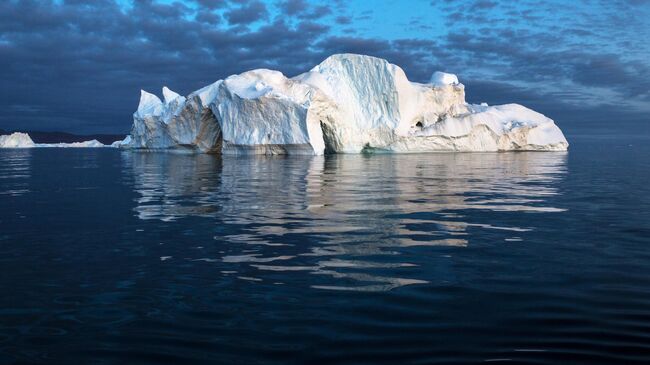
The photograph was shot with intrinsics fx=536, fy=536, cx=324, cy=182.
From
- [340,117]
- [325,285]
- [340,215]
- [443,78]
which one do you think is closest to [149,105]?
[340,117]

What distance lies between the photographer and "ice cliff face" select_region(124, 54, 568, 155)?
108 feet

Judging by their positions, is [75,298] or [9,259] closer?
[75,298]

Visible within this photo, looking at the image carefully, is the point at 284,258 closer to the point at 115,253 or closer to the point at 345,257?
the point at 345,257

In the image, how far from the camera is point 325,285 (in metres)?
4.46

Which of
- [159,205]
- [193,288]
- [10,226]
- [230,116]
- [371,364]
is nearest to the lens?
[371,364]

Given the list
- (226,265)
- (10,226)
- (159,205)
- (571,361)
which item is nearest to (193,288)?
(226,265)

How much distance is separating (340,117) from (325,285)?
32548mm

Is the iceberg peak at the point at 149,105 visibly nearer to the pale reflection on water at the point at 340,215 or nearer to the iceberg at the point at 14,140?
the pale reflection on water at the point at 340,215

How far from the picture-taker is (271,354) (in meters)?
3.06

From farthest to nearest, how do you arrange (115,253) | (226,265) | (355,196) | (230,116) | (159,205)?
(230,116), (355,196), (159,205), (115,253), (226,265)

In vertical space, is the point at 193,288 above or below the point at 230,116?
below

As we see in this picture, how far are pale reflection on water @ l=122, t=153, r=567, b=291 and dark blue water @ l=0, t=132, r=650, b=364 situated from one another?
5cm

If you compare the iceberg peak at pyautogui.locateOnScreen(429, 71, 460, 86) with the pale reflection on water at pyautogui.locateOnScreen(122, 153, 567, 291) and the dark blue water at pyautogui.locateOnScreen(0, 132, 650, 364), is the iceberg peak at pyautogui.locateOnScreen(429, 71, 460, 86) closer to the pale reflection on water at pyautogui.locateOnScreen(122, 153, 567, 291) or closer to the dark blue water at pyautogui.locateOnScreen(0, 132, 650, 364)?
the pale reflection on water at pyautogui.locateOnScreen(122, 153, 567, 291)

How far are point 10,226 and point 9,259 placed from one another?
253 cm
